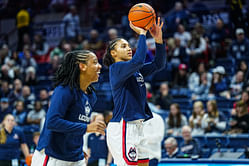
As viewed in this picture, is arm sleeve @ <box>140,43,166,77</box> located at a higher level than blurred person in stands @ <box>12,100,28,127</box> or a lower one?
higher

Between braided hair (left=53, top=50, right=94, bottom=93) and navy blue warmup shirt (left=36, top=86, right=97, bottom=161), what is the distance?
0.07 m

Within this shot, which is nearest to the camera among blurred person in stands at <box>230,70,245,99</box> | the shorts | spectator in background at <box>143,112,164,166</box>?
the shorts

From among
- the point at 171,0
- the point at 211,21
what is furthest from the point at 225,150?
the point at 171,0

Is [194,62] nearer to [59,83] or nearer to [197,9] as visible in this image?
[197,9]

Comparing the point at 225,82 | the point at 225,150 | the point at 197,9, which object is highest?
the point at 197,9

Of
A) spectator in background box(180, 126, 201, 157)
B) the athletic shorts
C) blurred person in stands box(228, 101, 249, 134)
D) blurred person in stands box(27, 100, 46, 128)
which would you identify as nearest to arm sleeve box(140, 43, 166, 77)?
the athletic shorts

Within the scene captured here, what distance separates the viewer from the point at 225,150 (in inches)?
299

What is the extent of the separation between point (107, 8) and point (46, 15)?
104 inches

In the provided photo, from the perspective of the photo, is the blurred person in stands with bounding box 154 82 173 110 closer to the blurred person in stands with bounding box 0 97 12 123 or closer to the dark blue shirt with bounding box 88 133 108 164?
the dark blue shirt with bounding box 88 133 108 164

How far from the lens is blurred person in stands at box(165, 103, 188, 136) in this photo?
873 centimetres

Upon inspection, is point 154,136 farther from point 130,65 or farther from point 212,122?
point 212,122

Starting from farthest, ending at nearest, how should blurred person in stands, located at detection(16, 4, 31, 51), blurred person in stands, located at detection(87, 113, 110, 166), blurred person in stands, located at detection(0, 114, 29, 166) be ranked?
1. blurred person in stands, located at detection(16, 4, 31, 51)
2. blurred person in stands, located at detection(0, 114, 29, 166)
3. blurred person in stands, located at detection(87, 113, 110, 166)

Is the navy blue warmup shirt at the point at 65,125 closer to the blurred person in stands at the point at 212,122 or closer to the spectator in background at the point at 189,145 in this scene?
the spectator in background at the point at 189,145

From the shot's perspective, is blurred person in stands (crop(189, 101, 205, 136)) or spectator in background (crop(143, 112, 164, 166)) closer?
spectator in background (crop(143, 112, 164, 166))
